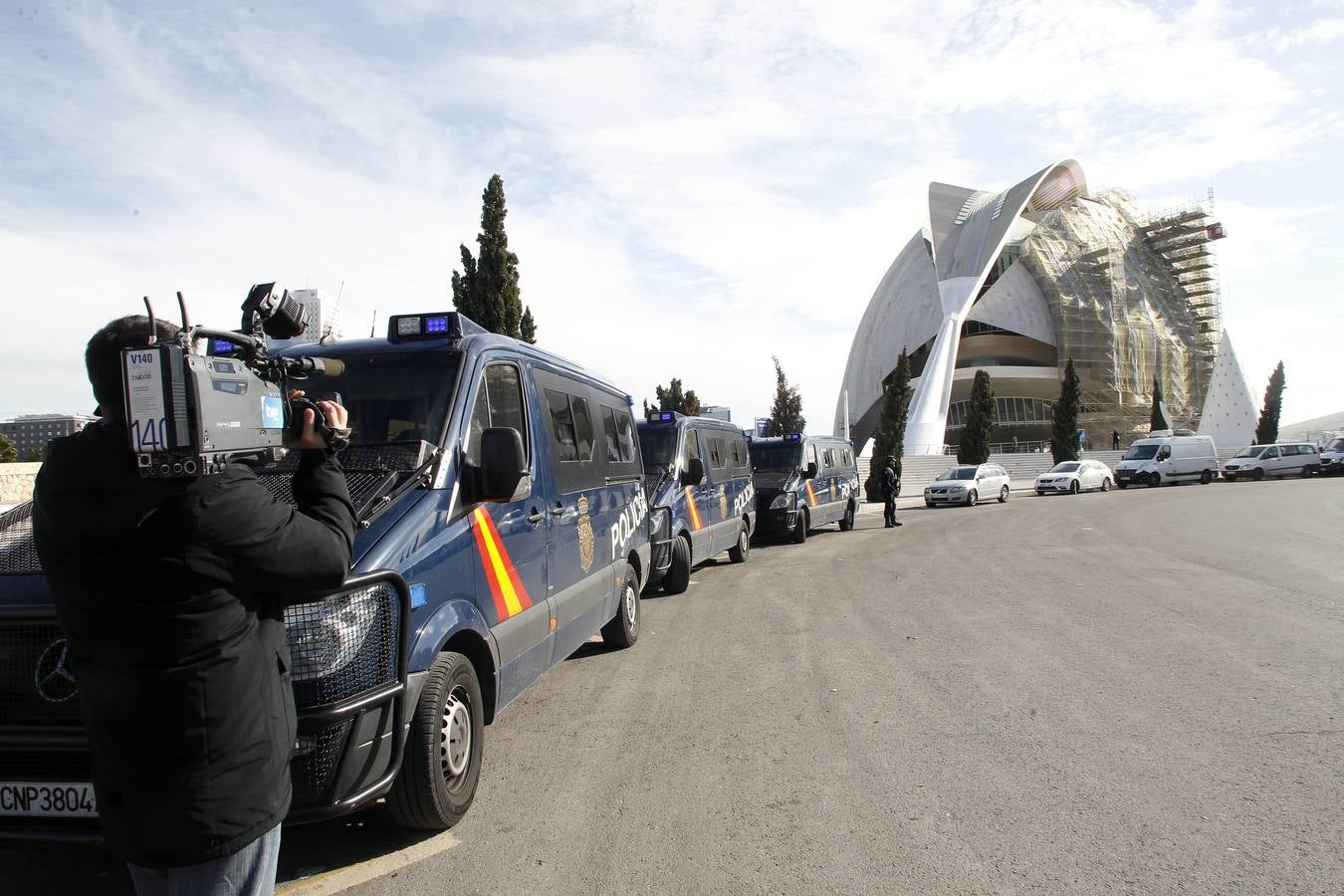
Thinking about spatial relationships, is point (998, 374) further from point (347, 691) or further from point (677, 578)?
point (347, 691)

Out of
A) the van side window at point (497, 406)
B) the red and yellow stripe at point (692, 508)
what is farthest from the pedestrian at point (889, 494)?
the van side window at point (497, 406)

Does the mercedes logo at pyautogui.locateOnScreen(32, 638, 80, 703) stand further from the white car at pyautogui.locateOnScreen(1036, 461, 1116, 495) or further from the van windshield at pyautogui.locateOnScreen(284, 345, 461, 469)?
the white car at pyautogui.locateOnScreen(1036, 461, 1116, 495)

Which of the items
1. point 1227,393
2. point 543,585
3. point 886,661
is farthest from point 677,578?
point 1227,393

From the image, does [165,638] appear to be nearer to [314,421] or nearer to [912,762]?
[314,421]

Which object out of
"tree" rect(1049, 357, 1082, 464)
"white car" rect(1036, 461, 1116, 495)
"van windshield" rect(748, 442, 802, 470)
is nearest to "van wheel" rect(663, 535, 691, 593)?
"van windshield" rect(748, 442, 802, 470)

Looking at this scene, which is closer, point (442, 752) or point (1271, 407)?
point (442, 752)

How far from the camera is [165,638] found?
1808 mm

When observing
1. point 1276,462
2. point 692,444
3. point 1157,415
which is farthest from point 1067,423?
point 692,444

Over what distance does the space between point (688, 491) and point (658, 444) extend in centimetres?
72

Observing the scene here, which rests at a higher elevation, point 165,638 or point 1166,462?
point 165,638

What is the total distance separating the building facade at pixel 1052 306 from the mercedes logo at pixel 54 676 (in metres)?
60.4

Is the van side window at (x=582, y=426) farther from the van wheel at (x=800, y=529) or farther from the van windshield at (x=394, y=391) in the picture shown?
the van wheel at (x=800, y=529)

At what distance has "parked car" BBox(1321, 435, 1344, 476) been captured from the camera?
1572 inches

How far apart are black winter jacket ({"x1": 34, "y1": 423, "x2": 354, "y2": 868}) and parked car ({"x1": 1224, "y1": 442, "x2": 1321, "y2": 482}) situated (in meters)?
45.8
